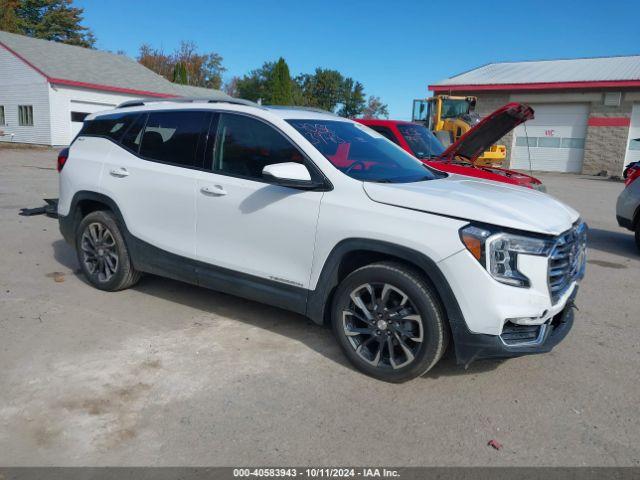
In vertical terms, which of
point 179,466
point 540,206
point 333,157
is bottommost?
point 179,466

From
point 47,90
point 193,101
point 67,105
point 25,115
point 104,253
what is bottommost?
point 104,253

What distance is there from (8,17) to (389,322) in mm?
53134

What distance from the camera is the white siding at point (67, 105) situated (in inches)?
1134

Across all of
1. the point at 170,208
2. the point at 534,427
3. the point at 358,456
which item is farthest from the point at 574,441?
the point at 170,208

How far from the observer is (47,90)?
28.4 metres

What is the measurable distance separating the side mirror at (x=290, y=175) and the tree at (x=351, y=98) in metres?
73.4

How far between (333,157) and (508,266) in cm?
152

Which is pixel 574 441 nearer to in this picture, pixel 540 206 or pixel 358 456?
pixel 358 456

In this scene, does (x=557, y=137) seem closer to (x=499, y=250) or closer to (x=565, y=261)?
(x=565, y=261)

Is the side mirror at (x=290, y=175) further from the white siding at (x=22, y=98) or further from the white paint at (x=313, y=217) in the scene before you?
the white siding at (x=22, y=98)

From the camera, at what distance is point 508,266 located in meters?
3.30

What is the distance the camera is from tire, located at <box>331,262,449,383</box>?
3480mm

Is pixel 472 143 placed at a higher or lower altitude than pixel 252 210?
higher

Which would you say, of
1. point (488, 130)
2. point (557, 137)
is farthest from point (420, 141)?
point (557, 137)
